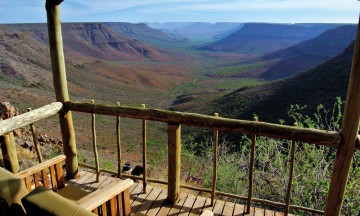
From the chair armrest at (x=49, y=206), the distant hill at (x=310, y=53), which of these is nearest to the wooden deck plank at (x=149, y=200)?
the chair armrest at (x=49, y=206)

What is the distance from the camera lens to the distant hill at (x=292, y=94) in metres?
23.7

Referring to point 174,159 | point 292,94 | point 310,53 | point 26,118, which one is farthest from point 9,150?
point 310,53

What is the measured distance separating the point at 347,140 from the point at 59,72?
135 inches

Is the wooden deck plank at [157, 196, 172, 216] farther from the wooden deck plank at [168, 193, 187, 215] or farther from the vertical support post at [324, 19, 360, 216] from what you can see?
the vertical support post at [324, 19, 360, 216]

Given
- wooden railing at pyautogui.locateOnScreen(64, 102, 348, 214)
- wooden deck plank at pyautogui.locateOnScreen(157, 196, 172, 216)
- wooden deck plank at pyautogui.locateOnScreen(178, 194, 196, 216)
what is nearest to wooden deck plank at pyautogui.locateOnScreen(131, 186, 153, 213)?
wooden deck plank at pyautogui.locateOnScreen(157, 196, 172, 216)

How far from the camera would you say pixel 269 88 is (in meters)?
32.8

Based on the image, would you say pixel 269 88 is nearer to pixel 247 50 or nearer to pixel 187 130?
pixel 187 130

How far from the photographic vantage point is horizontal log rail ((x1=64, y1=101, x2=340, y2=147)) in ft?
10.1

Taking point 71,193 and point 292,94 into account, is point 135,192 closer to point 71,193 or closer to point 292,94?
point 71,193

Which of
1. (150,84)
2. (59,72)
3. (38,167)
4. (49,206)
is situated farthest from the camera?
(150,84)

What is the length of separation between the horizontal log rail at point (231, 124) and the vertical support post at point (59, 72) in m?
0.34

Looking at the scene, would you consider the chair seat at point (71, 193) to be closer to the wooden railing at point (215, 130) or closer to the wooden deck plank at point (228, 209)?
the wooden railing at point (215, 130)

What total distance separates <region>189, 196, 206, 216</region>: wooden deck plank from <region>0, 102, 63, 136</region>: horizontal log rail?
2.17 metres

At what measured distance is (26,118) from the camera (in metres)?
3.75
